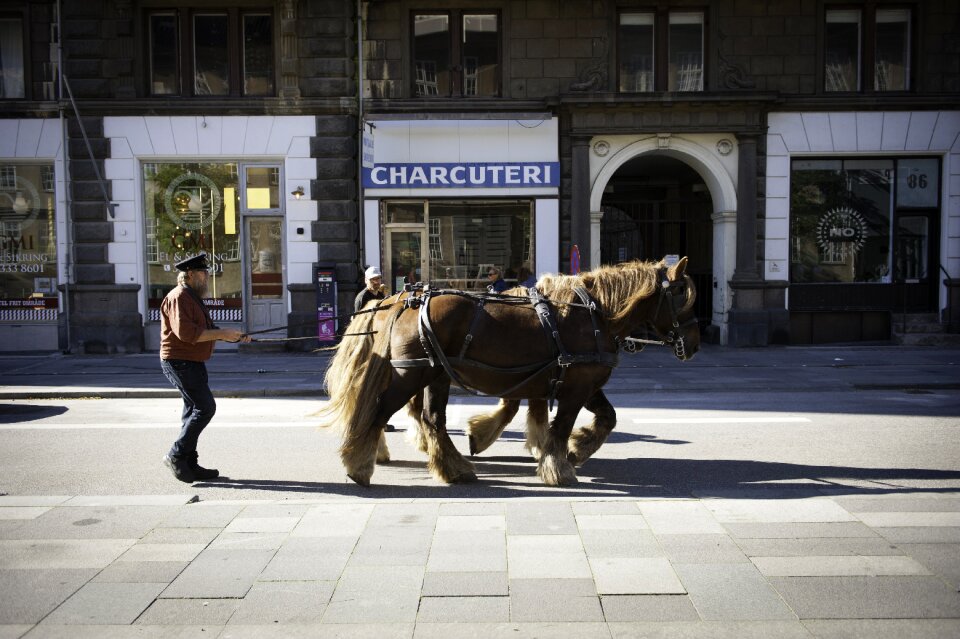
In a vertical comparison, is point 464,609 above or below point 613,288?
below

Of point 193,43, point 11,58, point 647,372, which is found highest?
point 193,43

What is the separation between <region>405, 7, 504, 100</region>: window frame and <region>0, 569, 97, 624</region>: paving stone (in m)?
13.6

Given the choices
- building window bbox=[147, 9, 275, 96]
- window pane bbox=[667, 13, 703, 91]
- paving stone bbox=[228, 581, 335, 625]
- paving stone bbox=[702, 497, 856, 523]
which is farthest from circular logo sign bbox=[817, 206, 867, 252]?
paving stone bbox=[228, 581, 335, 625]

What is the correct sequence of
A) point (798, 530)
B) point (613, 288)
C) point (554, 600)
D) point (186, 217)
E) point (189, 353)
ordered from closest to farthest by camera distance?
point (554, 600), point (798, 530), point (189, 353), point (613, 288), point (186, 217)

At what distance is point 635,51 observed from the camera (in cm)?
1672

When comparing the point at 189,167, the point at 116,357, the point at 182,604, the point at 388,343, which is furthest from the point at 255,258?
the point at 182,604

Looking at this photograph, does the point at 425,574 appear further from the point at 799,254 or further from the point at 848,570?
the point at 799,254

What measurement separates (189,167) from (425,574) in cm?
1448

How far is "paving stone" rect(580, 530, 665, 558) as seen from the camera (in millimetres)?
4645

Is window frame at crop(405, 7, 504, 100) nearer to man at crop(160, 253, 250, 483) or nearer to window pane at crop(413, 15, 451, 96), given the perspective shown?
window pane at crop(413, 15, 451, 96)

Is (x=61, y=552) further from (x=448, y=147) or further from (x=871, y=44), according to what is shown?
(x=871, y=44)

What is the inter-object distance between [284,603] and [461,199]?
13.4 m

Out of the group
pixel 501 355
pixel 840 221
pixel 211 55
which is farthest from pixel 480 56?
pixel 501 355

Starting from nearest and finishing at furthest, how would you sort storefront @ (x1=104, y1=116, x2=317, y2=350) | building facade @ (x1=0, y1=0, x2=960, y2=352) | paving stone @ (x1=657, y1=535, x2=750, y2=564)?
paving stone @ (x1=657, y1=535, x2=750, y2=564) → building facade @ (x1=0, y1=0, x2=960, y2=352) → storefront @ (x1=104, y1=116, x2=317, y2=350)
